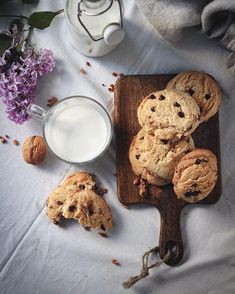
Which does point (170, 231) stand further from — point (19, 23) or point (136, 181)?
point (19, 23)

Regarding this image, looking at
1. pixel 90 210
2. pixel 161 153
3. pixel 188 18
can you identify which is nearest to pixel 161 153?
pixel 161 153

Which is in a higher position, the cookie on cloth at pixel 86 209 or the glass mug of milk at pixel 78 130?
the glass mug of milk at pixel 78 130

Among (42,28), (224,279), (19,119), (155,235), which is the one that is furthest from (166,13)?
(224,279)

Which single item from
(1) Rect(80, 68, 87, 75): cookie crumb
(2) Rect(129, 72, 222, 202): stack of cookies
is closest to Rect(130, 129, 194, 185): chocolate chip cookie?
(2) Rect(129, 72, 222, 202): stack of cookies

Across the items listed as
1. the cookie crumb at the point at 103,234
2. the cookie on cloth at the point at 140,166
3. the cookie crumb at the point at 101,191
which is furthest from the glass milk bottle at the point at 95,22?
the cookie crumb at the point at 103,234

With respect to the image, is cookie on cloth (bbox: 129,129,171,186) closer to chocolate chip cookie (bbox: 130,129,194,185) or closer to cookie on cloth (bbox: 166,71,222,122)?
chocolate chip cookie (bbox: 130,129,194,185)

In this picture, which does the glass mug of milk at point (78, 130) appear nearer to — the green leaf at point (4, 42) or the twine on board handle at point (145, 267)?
the green leaf at point (4, 42)

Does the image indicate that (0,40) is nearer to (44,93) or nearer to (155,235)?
(44,93)
